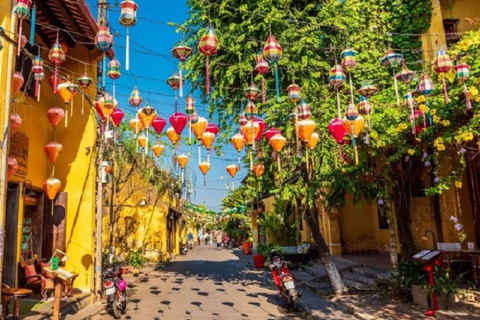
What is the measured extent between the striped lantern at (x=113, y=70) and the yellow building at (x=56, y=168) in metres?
1.87

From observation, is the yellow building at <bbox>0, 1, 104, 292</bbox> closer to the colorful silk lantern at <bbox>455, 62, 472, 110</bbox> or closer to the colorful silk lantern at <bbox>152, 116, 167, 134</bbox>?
the colorful silk lantern at <bbox>152, 116, 167, 134</bbox>

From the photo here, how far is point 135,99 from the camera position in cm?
889

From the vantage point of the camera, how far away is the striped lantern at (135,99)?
29.1 feet

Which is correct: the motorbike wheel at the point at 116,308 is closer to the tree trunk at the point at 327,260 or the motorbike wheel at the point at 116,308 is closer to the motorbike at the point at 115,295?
the motorbike at the point at 115,295

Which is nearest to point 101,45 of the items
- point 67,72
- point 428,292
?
point 67,72

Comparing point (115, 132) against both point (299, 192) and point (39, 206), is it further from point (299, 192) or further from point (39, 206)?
point (299, 192)

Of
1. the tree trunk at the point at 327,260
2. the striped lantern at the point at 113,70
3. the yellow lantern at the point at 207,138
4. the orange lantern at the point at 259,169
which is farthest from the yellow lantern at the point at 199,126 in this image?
the tree trunk at the point at 327,260

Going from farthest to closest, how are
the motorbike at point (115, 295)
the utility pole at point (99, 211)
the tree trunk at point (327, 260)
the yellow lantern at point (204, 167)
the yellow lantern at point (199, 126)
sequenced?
1. the yellow lantern at point (204, 167)
2. the utility pole at point (99, 211)
3. the tree trunk at point (327, 260)
4. the motorbike at point (115, 295)
5. the yellow lantern at point (199, 126)

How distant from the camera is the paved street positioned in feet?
30.5

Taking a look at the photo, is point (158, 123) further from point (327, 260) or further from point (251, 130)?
point (327, 260)

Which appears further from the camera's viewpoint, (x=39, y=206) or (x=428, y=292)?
(x=39, y=206)

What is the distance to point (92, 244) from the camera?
11.2 m

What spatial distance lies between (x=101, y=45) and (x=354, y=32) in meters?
8.53

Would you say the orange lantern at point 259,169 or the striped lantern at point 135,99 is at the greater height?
the striped lantern at point 135,99
